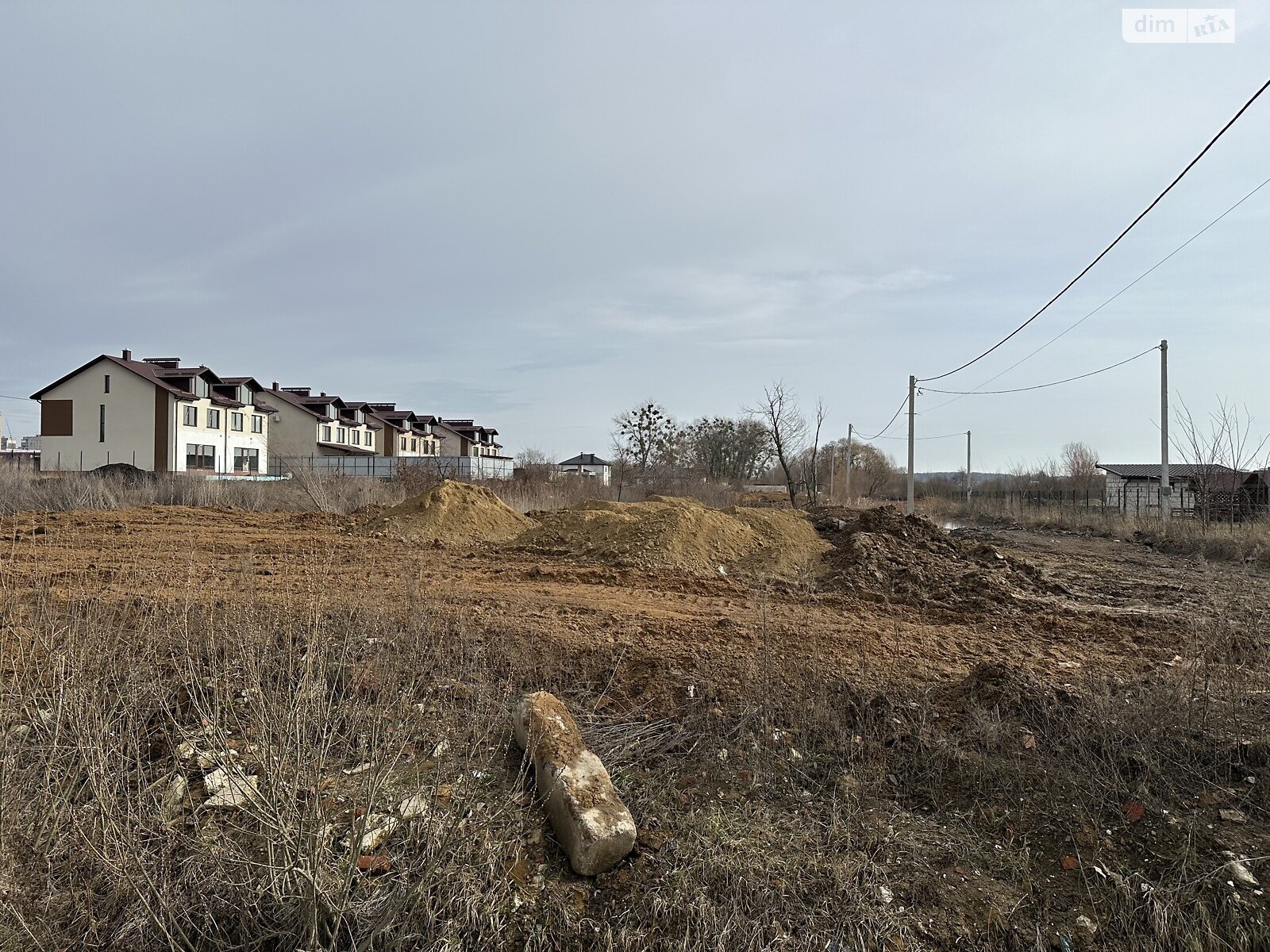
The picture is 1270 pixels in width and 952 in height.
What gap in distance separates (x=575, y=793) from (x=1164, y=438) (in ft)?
74.9

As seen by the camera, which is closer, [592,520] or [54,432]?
[592,520]

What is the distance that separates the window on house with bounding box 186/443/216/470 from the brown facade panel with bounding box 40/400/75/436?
22.0 feet

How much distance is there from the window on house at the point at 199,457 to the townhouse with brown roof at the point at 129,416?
47mm

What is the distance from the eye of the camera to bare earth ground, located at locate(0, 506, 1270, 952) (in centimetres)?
343

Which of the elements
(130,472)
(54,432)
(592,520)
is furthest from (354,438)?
(592,520)

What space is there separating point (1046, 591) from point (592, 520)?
814 cm

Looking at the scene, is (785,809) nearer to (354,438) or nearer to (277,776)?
(277,776)

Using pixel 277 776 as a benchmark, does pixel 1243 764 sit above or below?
below

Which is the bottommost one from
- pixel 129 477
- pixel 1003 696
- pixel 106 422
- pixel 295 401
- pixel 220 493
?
pixel 1003 696

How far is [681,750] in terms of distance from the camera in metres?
4.89

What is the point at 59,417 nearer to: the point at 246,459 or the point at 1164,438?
the point at 246,459

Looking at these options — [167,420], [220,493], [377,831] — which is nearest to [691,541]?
[377,831]

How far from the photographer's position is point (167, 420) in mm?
41219

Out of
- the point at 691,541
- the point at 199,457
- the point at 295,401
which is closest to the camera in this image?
the point at 691,541
